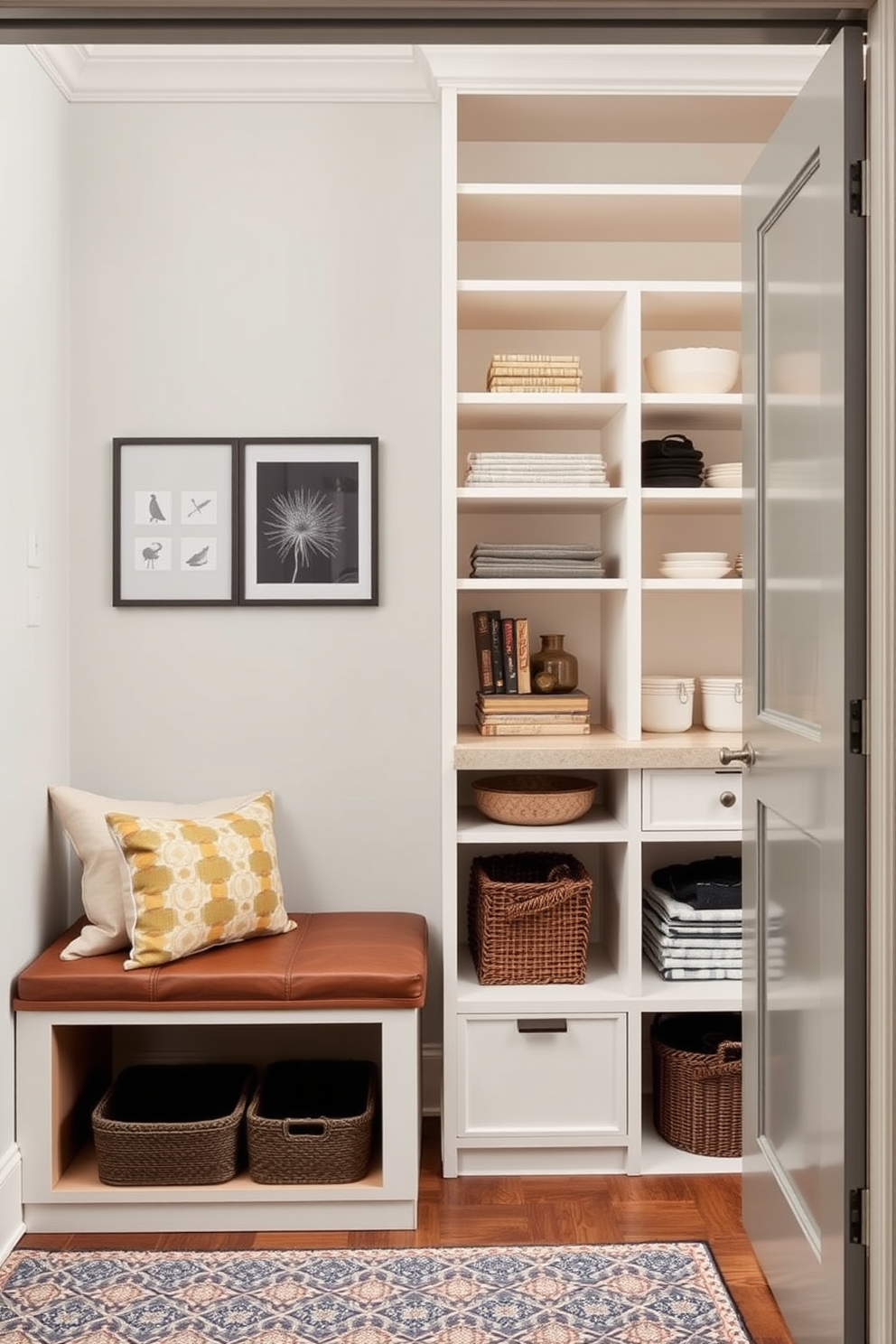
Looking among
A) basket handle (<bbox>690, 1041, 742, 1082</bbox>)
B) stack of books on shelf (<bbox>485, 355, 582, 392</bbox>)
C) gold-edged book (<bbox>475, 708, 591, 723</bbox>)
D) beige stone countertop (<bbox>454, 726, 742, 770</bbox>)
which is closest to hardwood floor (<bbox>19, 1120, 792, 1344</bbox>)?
basket handle (<bbox>690, 1041, 742, 1082</bbox>)

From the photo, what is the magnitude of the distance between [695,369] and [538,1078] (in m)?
1.79

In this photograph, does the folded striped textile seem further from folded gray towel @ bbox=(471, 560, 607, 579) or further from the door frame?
the door frame

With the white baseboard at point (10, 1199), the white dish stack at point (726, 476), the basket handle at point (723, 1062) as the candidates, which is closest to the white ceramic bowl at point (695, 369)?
the white dish stack at point (726, 476)

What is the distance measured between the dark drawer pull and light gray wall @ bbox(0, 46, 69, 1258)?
3.78ft

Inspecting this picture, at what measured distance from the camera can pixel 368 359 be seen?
314 cm

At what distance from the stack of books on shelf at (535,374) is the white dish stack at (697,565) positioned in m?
0.51

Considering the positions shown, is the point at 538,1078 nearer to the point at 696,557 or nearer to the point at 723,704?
the point at 723,704

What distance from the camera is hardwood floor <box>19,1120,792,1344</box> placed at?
2.53 metres

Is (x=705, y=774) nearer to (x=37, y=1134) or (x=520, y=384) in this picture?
(x=520, y=384)

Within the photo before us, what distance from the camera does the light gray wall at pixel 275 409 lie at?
312 centimetres

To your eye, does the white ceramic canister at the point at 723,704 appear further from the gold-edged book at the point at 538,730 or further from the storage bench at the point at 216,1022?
the storage bench at the point at 216,1022

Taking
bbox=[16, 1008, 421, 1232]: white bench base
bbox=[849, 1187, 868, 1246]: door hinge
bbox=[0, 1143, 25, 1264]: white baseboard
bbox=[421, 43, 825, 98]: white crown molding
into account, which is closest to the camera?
bbox=[849, 1187, 868, 1246]: door hinge

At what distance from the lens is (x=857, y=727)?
1.70 meters

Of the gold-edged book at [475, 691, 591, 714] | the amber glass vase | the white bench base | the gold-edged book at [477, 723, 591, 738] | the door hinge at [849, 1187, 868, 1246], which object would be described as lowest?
the white bench base
